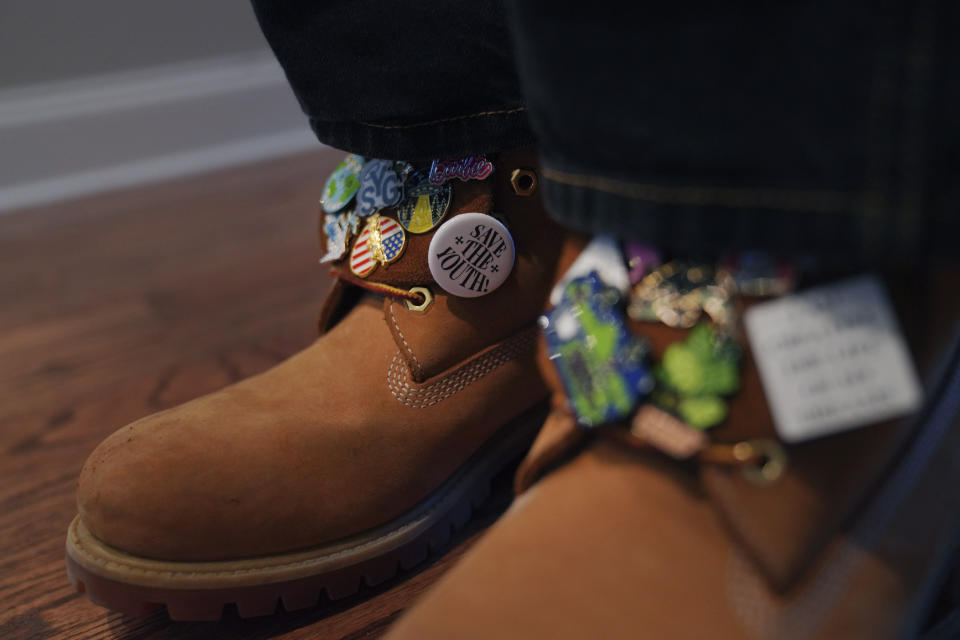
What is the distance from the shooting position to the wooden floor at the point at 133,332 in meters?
0.56

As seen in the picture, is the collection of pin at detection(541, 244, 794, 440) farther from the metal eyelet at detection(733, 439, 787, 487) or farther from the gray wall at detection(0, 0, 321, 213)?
the gray wall at detection(0, 0, 321, 213)

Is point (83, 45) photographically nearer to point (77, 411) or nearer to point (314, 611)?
point (77, 411)

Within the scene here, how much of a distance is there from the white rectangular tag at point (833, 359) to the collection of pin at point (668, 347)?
0.01m

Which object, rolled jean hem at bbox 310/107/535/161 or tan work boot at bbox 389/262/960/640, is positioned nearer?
tan work boot at bbox 389/262/960/640

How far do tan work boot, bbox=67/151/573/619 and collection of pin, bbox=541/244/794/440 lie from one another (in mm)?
188

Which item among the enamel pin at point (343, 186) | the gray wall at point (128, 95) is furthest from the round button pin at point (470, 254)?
the gray wall at point (128, 95)

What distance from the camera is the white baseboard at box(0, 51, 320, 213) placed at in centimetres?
194

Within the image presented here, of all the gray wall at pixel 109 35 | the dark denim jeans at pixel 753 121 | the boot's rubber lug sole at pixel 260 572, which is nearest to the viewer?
the dark denim jeans at pixel 753 121

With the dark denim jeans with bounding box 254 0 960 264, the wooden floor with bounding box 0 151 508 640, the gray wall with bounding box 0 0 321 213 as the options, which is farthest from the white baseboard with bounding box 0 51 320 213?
the dark denim jeans with bounding box 254 0 960 264

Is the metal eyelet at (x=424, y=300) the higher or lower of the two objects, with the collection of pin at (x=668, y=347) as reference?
lower

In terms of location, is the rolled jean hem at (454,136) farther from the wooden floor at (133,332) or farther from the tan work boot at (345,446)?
the wooden floor at (133,332)

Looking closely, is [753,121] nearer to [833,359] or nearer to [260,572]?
[833,359]

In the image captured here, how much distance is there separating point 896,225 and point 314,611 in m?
0.47

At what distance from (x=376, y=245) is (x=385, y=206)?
0.11 feet
